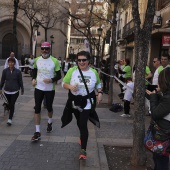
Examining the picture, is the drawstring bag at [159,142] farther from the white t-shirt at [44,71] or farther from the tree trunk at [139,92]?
the white t-shirt at [44,71]

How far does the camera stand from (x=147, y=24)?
13.8 feet

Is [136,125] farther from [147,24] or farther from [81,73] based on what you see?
[147,24]

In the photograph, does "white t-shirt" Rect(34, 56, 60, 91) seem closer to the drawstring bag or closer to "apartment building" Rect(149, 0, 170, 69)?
the drawstring bag

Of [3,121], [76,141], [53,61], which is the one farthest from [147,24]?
[3,121]

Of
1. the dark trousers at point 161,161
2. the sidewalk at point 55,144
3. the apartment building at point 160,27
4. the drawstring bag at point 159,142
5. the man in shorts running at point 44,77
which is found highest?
the apartment building at point 160,27

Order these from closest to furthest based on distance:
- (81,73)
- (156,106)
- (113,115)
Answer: (156,106)
(81,73)
(113,115)

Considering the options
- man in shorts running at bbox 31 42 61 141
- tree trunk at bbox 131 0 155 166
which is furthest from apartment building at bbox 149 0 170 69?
tree trunk at bbox 131 0 155 166

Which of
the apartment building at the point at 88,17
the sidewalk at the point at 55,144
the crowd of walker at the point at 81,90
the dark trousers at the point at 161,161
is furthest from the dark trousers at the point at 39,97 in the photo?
the apartment building at the point at 88,17

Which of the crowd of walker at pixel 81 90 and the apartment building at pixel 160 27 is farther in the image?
the apartment building at pixel 160 27

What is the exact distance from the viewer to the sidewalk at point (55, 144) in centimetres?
435

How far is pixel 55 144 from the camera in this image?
5344 millimetres

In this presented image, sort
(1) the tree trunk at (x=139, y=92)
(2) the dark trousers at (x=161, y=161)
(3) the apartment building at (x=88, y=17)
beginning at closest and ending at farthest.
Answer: (2) the dark trousers at (x=161, y=161) < (1) the tree trunk at (x=139, y=92) < (3) the apartment building at (x=88, y=17)

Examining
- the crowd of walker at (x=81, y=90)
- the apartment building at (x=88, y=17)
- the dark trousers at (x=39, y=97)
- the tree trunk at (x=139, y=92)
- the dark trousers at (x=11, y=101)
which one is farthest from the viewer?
the apartment building at (x=88, y=17)

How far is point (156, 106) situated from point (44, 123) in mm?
4193
